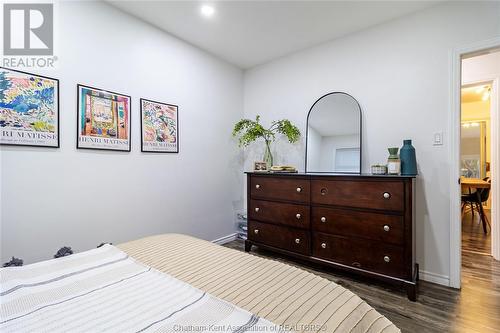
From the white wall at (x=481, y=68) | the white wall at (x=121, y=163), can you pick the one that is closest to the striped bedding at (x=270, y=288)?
the white wall at (x=121, y=163)

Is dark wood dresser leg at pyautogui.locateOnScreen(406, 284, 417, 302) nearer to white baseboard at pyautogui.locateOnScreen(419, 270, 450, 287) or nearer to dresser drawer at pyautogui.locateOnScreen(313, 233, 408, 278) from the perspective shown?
dresser drawer at pyautogui.locateOnScreen(313, 233, 408, 278)

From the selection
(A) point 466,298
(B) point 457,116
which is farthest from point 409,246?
(B) point 457,116

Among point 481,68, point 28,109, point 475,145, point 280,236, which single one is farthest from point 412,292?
point 475,145

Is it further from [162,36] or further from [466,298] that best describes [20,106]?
[466,298]

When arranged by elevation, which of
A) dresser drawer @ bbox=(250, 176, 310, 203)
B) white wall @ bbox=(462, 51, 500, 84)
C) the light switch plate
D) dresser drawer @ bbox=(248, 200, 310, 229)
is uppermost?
white wall @ bbox=(462, 51, 500, 84)

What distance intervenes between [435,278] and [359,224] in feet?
3.00

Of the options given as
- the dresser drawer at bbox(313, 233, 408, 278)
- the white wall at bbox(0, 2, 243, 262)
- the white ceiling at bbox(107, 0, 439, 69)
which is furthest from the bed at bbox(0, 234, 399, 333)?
the white ceiling at bbox(107, 0, 439, 69)

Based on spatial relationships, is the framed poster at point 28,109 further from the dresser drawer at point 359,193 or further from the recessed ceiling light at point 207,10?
the dresser drawer at point 359,193

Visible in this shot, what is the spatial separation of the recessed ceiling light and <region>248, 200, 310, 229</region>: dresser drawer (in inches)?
80.1

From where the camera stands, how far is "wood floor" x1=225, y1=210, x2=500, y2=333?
1.63 metres

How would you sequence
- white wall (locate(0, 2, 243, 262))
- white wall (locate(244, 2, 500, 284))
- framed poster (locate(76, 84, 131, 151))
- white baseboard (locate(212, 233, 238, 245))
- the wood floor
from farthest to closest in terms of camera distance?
white baseboard (locate(212, 233, 238, 245)) < white wall (locate(244, 2, 500, 284)) < framed poster (locate(76, 84, 131, 151)) < white wall (locate(0, 2, 243, 262)) < the wood floor

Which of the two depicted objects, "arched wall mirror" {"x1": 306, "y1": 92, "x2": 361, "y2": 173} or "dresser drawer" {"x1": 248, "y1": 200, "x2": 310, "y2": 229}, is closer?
"dresser drawer" {"x1": 248, "y1": 200, "x2": 310, "y2": 229}

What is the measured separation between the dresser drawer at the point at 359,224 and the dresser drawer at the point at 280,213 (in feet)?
0.36

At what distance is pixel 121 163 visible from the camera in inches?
89.0
